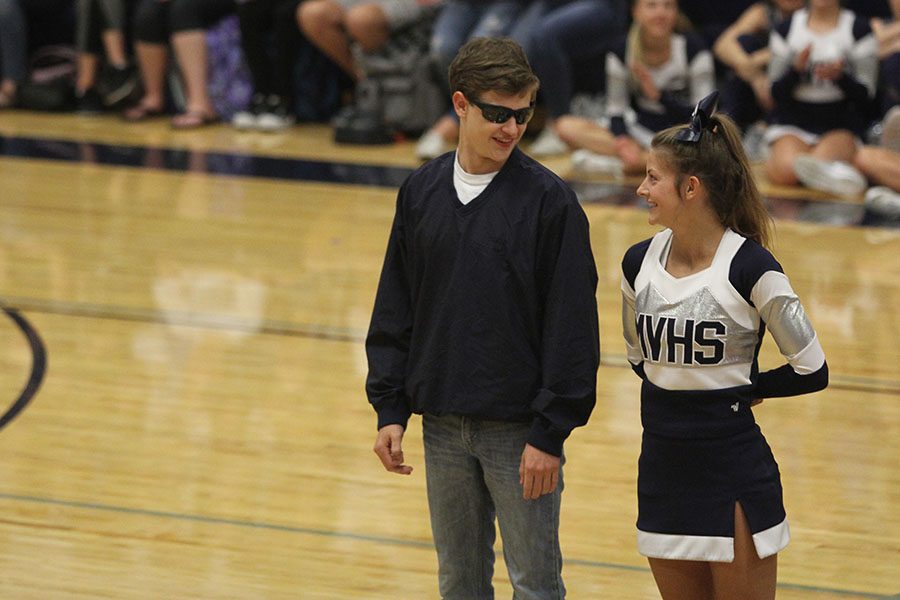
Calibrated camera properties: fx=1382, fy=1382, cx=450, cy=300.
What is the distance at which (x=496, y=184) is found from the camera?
255 centimetres

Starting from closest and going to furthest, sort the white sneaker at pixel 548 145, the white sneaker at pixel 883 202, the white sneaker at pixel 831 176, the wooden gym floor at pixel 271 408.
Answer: the wooden gym floor at pixel 271 408 < the white sneaker at pixel 883 202 < the white sneaker at pixel 831 176 < the white sneaker at pixel 548 145

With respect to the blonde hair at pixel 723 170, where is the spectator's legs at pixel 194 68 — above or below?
below

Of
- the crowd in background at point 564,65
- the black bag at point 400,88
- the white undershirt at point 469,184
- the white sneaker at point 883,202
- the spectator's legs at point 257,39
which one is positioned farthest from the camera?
the spectator's legs at point 257,39

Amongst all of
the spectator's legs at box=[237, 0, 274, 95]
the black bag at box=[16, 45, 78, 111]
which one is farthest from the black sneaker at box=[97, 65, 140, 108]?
the spectator's legs at box=[237, 0, 274, 95]

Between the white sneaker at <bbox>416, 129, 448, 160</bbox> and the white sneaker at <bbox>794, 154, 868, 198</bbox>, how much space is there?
2.05 meters

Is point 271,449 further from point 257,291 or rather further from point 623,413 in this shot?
point 257,291

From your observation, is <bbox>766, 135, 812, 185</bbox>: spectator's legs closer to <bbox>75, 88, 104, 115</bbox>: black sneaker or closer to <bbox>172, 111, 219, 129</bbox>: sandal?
<bbox>172, 111, 219, 129</bbox>: sandal

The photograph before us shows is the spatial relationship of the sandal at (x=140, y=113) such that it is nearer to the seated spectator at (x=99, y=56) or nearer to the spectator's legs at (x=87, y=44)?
the seated spectator at (x=99, y=56)

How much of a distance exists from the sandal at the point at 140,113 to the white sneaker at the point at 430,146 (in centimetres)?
225

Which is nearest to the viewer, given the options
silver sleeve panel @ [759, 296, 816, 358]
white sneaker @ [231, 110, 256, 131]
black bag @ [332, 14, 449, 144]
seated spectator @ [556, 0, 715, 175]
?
silver sleeve panel @ [759, 296, 816, 358]

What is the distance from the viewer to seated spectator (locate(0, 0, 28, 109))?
946 centimetres

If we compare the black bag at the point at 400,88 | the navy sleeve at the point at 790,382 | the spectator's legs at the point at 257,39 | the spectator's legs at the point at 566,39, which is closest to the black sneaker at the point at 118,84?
the spectator's legs at the point at 257,39

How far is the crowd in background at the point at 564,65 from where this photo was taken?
287 inches

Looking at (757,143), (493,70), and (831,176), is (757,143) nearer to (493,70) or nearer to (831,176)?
(831,176)
